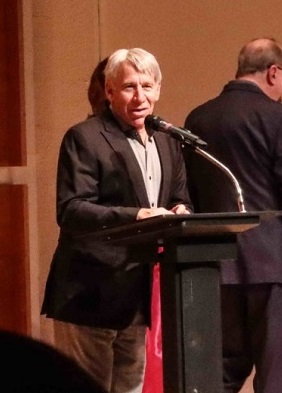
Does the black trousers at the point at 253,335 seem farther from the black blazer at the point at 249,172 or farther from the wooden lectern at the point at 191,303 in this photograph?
the wooden lectern at the point at 191,303

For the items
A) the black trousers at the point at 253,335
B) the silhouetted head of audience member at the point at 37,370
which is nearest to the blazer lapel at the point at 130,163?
the black trousers at the point at 253,335

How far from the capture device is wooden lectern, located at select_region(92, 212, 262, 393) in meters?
1.95

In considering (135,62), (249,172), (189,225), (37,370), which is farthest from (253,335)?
(37,370)

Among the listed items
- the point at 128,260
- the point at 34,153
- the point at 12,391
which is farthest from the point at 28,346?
the point at 34,153

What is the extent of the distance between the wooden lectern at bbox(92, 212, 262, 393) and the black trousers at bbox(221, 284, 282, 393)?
84 centimetres

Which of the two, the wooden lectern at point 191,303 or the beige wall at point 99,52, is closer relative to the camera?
the wooden lectern at point 191,303

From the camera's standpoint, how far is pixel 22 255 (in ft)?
12.7

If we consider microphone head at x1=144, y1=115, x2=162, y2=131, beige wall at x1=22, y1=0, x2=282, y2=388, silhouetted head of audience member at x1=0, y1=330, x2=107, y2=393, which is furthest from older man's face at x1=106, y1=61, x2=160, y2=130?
silhouetted head of audience member at x1=0, y1=330, x2=107, y2=393

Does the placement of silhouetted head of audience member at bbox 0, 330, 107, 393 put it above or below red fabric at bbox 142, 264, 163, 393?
above

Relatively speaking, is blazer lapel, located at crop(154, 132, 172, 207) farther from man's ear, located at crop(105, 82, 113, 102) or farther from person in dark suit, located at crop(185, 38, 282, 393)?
person in dark suit, located at crop(185, 38, 282, 393)

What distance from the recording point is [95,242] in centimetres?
226

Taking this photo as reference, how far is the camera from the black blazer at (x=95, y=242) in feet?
7.60

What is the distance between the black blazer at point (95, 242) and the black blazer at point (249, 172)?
45cm

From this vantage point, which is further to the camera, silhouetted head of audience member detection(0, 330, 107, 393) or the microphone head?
the microphone head
